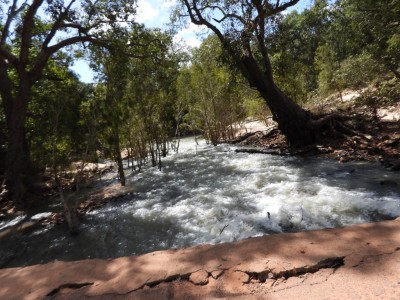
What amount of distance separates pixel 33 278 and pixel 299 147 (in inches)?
439

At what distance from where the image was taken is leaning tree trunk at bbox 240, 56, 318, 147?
41.4ft

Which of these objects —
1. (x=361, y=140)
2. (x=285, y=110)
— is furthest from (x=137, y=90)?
(x=361, y=140)

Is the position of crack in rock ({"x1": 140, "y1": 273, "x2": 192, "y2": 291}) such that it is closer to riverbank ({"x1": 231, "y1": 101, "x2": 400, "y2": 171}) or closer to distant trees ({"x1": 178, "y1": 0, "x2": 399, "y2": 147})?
riverbank ({"x1": 231, "y1": 101, "x2": 400, "y2": 171})

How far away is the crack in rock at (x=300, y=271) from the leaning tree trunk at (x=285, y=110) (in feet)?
33.5

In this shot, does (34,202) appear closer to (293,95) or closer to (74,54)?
(74,54)

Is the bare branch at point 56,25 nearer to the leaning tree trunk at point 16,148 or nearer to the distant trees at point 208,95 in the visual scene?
the leaning tree trunk at point 16,148

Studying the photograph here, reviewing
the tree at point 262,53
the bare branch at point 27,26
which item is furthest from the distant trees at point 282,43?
the bare branch at point 27,26

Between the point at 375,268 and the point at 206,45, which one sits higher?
the point at 206,45

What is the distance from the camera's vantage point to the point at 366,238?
340 centimetres

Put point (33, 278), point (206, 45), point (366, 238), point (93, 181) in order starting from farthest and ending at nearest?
1. point (206, 45)
2. point (93, 181)
3. point (33, 278)
4. point (366, 238)

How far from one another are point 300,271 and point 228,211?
3873 millimetres

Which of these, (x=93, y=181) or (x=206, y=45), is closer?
(x=93, y=181)

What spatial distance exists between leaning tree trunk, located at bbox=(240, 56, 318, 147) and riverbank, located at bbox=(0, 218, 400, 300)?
9231 millimetres

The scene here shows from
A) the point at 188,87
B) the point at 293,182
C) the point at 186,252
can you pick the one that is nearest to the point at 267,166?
the point at 293,182
